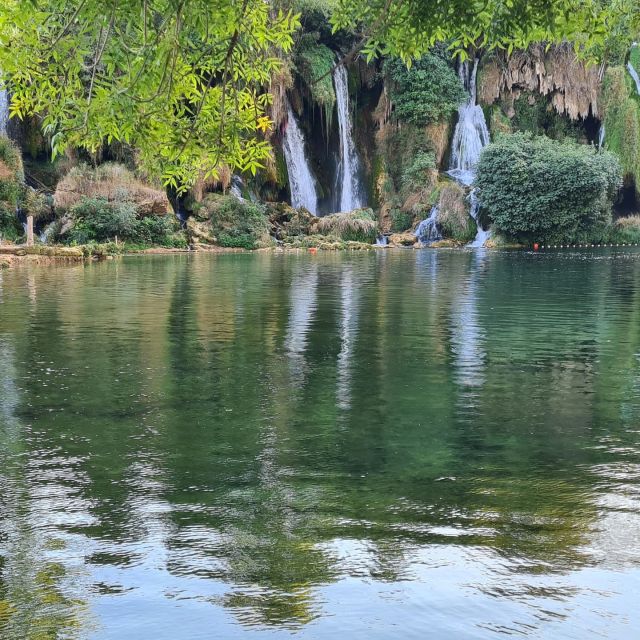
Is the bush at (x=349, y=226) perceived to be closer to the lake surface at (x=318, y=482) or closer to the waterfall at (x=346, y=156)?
the waterfall at (x=346, y=156)

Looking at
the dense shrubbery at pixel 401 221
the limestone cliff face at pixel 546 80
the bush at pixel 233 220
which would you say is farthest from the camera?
the limestone cliff face at pixel 546 80

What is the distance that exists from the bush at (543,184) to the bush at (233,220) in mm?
13440

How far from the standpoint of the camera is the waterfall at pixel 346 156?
53.1 m

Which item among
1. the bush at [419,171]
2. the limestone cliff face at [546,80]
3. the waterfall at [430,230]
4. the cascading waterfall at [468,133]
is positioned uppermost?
the limestone cliff face at [546,80]

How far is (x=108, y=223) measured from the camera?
42.2 metres

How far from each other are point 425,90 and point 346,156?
6242mm

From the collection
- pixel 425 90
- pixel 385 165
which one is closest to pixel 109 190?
pixel 385 165

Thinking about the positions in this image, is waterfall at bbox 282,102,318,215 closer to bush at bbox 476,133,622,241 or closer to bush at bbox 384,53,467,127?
bush at bbox 384,53,467,127

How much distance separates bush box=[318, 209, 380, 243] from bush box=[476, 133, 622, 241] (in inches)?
273

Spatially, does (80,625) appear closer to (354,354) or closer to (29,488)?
(29,488)

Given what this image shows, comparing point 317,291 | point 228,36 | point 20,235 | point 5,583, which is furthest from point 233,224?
point 5,583

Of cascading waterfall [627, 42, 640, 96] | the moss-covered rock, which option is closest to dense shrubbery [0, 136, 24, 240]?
the moss-covered rock

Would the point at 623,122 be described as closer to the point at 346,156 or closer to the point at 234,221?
the point at 346,156

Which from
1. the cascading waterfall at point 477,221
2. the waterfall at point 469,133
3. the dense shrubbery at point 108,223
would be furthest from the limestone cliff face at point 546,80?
the dense shrubbery at point 108,223
